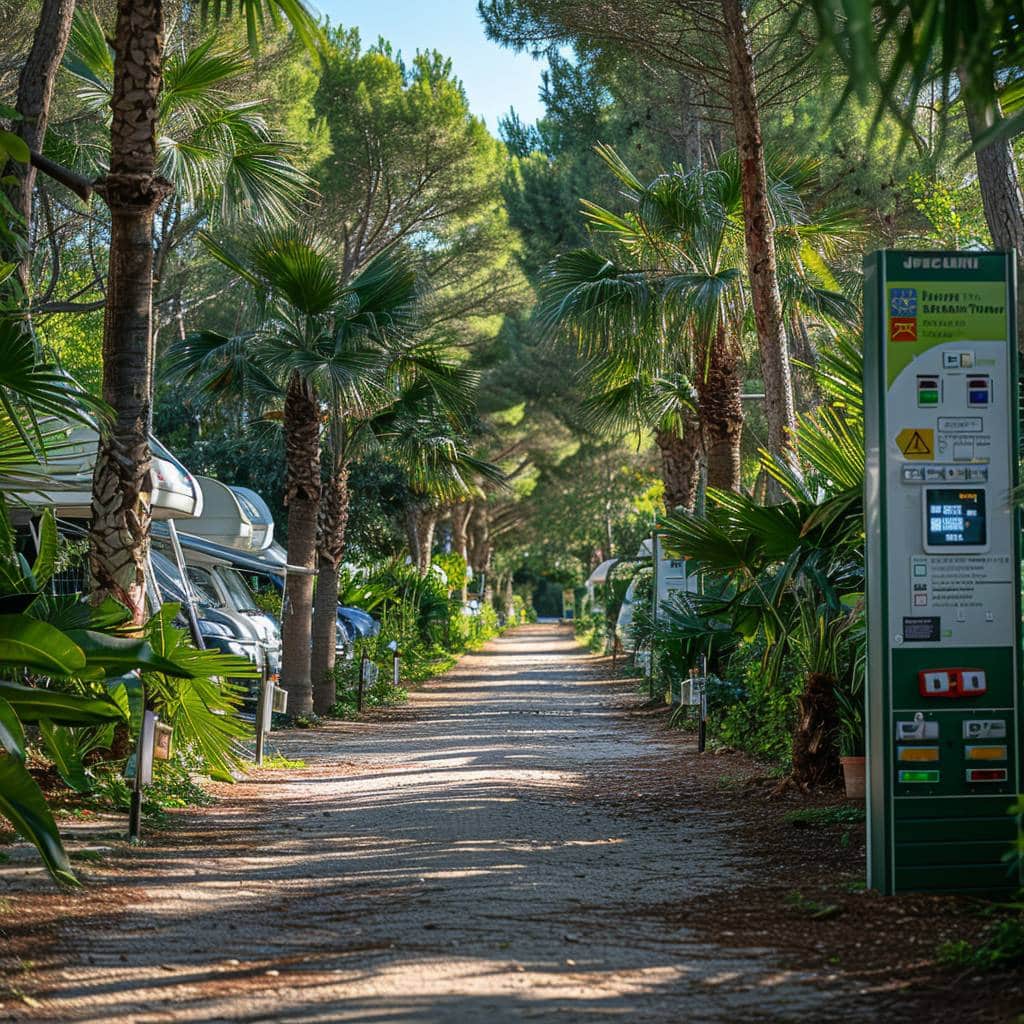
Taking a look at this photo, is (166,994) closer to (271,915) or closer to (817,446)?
(271,915)

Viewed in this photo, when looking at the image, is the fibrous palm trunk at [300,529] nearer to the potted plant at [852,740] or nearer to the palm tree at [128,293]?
the palm tree at [128,293]

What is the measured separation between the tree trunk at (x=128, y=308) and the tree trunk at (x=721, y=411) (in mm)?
8876

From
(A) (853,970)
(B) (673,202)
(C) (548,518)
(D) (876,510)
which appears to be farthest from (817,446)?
(C) (548,518)

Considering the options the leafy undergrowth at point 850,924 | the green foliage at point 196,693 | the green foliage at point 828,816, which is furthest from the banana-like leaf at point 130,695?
the green foliage at point 828,816

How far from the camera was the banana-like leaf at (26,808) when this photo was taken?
5.82m

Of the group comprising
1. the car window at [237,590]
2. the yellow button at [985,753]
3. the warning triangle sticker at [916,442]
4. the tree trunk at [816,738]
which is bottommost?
the tree trunk at [816,738]

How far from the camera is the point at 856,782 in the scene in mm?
9094

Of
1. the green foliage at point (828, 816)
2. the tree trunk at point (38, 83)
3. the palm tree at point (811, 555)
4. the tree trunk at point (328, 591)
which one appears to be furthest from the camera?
the tree trunk at point (328, 591)

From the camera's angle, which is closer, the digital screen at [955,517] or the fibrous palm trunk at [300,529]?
the digital screen at [955,517]

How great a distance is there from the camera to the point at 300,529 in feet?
55.4

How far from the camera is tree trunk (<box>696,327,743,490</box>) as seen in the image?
1706cm

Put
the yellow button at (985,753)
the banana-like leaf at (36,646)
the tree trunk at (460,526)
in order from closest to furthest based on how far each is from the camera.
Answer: the yellow button at (985,753) < the banana-like leaf at (36,646) < the tree trunk at (460,526)

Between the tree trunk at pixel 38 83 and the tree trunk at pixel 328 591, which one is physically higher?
the tree trunk at pixel 38 83

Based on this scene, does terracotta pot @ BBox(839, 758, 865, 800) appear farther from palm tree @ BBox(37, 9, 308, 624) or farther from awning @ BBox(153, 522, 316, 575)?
awning @ BBox(153, 522, 316, 575)
